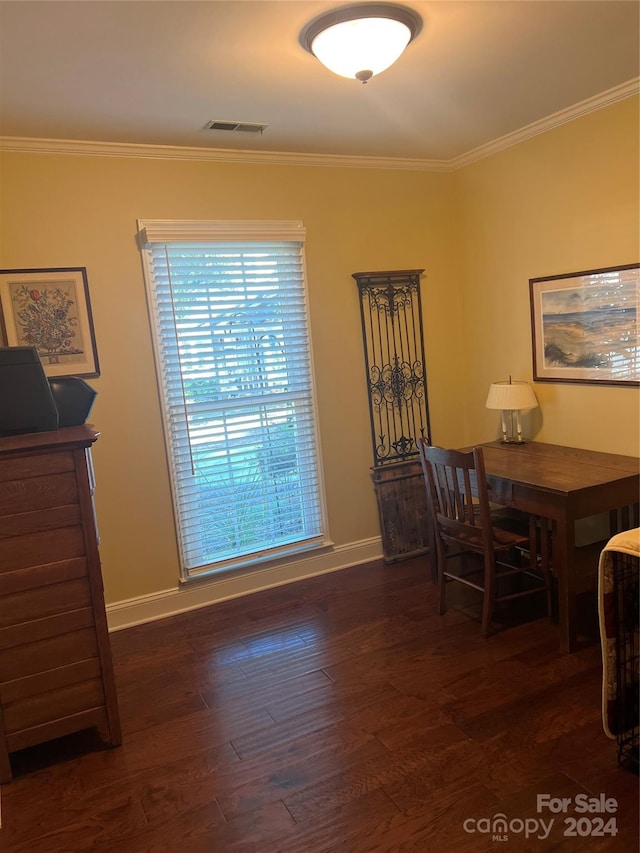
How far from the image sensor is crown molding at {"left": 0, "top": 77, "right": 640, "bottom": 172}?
114 inches

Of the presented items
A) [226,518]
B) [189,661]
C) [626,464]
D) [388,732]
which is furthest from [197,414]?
[626,464]

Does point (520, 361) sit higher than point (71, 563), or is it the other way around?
point (520, 361)

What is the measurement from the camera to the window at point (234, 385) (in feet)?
10.8

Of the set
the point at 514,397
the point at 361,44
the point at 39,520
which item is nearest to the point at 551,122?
the point at 514,397

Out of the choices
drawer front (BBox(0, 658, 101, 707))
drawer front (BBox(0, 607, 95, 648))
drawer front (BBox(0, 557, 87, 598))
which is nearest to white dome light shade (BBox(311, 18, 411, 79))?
drawer front (BBox(0, 557, 87, 598))

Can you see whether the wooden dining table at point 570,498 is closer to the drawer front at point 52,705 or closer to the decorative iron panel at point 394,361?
the decorative iron panel at point 394,361

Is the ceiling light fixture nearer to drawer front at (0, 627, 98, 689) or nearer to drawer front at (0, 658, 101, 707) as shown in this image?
drawer front at (0, 627, 98, 689)

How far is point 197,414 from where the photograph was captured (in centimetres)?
340

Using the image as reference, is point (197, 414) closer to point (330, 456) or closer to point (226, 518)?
point (226, 518)

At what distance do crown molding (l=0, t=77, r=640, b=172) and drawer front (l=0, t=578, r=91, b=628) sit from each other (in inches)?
83.0

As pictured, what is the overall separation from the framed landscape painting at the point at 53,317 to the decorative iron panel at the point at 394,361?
1.62 metres

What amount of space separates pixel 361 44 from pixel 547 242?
1822mm

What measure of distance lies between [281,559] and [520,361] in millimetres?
1930

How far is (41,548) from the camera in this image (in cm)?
212
